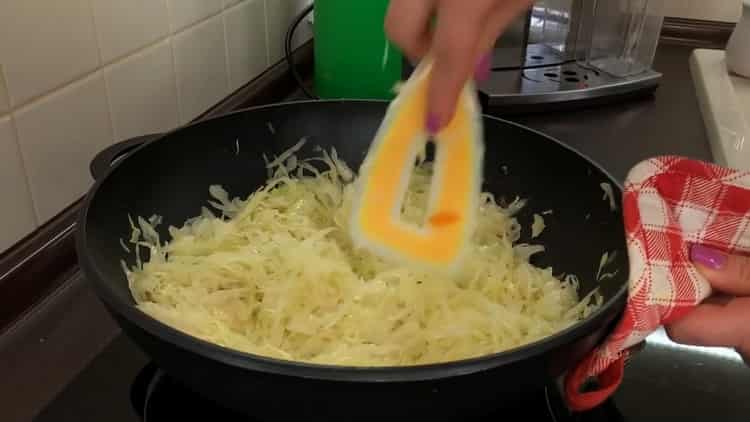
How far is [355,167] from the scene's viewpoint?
98cm

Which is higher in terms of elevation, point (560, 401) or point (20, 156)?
point (20, 156)

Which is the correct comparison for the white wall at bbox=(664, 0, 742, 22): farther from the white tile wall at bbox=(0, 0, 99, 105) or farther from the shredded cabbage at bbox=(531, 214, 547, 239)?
the white tile wall at bbox=(0, 0, 99, 105)

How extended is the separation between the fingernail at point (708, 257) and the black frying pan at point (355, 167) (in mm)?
65

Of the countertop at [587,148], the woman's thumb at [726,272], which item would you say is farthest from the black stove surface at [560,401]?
the woman's thumb at [726,272]

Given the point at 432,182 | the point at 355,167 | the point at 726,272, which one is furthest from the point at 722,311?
the point at 355,167

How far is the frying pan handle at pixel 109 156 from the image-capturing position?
0.75 metres

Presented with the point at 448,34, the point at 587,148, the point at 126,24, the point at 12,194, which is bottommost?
the point at 587,148

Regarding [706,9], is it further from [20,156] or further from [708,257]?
[20,156]

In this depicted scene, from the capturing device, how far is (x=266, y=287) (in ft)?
2.65

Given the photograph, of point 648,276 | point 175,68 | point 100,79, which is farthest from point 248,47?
point 648,276

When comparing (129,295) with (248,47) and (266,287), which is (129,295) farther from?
(248,47)

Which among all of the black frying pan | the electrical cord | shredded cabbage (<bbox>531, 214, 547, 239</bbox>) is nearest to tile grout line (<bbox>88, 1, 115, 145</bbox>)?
the black frying pan

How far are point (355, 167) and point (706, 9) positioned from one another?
1.00 metres

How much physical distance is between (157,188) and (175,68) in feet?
0.79
